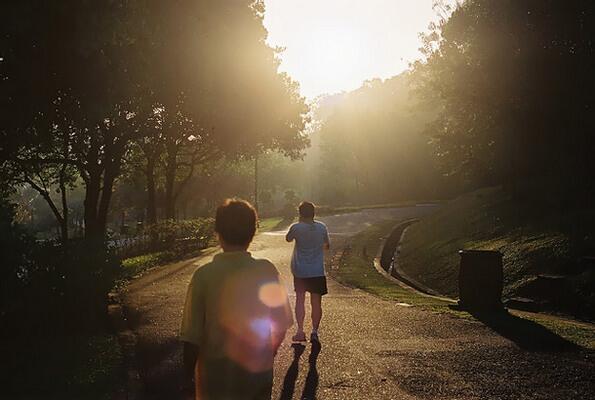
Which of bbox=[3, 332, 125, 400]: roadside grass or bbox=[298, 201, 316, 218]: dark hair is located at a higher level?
bbox=[298, 201, 316, 218]: dark hair

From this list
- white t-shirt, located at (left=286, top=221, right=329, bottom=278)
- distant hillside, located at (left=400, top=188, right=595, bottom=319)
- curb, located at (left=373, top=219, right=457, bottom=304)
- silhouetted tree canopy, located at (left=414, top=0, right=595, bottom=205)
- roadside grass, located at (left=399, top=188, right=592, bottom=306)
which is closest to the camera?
white t-shirt, located at (left=286, top=221, right=329, bottom=278)

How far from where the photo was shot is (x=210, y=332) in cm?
350

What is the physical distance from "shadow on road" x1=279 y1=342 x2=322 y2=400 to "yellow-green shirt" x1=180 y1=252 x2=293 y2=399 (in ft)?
9.30

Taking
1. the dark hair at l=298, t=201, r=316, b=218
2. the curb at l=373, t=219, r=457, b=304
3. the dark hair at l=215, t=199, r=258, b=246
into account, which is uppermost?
the dark hair at l=215, t=199, r=258, b=246

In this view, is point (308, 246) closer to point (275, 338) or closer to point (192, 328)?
point (275, 338)

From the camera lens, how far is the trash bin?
40.0 ft

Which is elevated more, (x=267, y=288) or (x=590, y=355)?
(x=267, y=288)

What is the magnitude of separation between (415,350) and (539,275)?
778 cm

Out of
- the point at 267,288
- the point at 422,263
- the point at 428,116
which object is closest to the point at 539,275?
the point at 422,263

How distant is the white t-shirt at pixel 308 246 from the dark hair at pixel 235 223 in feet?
15.9

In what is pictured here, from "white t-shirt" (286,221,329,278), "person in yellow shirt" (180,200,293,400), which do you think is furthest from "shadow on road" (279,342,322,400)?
"person in yellow shirt" (180,200,293,400)

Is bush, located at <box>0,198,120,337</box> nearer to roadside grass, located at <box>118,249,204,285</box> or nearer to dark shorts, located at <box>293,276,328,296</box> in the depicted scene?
dark shorts, located at <box>293,276,328,296</box>

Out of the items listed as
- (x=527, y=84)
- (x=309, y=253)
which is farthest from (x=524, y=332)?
(x=527, y=84)

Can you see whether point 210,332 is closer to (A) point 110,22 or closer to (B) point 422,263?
(A) point 110,22
